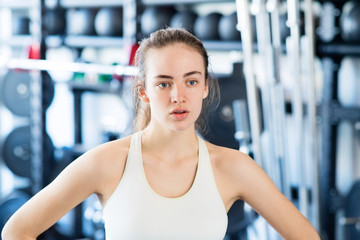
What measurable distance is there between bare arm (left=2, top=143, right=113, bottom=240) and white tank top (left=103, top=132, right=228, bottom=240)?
0.08 m

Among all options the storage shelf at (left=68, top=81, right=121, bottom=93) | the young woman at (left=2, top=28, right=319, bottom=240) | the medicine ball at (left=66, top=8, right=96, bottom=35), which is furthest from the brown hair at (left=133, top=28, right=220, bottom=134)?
the medicine ball at (left=66, top=8, right=96, bottom=35)

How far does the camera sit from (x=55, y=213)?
1.29 metres

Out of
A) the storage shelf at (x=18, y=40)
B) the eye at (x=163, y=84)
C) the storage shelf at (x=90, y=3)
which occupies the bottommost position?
the eye at (x=163, y=84)

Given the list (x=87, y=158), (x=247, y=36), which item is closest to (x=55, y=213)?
(x=87, y=158)

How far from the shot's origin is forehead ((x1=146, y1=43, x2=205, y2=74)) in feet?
4.09

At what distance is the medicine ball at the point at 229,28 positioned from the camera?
10.4 ft

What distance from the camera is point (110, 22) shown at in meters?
3.71

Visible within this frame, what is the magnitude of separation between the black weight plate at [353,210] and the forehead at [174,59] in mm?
Answer: 1932

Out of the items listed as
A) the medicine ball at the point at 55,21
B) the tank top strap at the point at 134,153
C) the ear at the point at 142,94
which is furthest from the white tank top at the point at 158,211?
the medicine ball at the point at 55,21

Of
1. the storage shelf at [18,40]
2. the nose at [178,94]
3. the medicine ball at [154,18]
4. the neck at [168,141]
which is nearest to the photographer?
the nose at [178,94]

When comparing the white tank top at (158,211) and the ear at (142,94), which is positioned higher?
the ear at (142,94)

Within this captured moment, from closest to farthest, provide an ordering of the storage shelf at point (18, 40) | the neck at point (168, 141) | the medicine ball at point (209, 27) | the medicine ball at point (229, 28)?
the neck at point (168, 141)
the medicine ball at point (229, 28)
the medicine ball at point (209, 27)
the storage shelf at point (18, 40)

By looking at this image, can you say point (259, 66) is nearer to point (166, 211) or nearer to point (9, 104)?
point (9, 104)

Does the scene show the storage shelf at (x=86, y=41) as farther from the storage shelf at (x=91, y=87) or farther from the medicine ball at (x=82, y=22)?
the storage shelf at (x=91, y=87)
